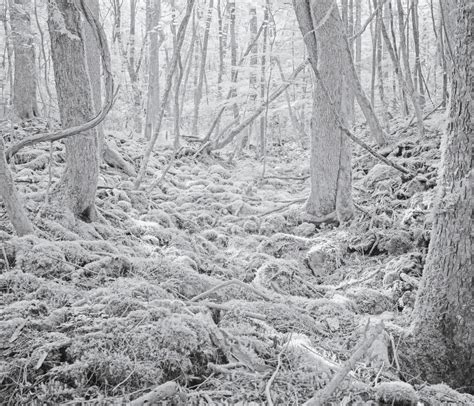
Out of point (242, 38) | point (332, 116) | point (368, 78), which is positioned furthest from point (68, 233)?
point (242, 38)

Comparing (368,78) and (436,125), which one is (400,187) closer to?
(436,125)

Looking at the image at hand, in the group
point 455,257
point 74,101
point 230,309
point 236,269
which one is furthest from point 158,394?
point 74,101

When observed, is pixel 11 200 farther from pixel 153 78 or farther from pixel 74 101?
pixel 153 78

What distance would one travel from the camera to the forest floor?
5.80ft

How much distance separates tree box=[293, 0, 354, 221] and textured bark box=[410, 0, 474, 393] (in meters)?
3.16

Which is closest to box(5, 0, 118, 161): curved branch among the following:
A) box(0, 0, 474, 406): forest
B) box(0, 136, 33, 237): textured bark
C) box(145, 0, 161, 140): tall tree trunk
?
box(0, 0, 474, 406): forest

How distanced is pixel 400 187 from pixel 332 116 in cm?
144

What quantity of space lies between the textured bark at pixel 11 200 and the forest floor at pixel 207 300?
124 mm

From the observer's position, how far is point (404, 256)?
4.17 m

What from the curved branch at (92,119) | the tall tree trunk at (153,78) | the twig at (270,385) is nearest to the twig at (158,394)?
the twig at (270,385)

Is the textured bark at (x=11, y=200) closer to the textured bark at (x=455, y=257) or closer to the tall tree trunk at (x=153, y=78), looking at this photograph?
the textured bark at (x=455, y=257)

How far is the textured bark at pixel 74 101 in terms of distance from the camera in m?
3.55

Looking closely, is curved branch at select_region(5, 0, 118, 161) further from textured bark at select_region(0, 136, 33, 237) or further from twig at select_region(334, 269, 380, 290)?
twig at select_region(334, 269, 380, 290)

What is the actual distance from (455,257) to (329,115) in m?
3.64
